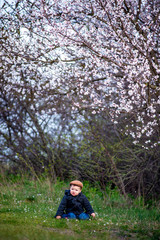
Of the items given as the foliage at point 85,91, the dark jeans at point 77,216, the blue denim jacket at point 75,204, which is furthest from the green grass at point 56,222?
the foliage at point 85,91

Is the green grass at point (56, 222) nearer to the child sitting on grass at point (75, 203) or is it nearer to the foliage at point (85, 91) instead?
the child sitting on grass at point (75, 203)

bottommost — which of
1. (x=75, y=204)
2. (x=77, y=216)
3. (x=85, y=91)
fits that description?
(x=77, y=216)

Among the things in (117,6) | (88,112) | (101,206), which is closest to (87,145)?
(88,112)

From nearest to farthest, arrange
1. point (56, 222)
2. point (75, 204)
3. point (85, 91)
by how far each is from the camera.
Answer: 1. point (56, 222)
2. point (75, 204)
3. point (85, 91)

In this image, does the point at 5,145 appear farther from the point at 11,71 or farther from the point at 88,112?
the point at 88,112

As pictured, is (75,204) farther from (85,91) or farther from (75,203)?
(85,91)

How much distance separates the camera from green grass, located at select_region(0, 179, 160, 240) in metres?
3.86

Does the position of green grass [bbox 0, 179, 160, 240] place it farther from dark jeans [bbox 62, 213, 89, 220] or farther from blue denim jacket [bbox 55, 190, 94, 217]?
blue denim jacket [bbox 55, 190, 94, 217]

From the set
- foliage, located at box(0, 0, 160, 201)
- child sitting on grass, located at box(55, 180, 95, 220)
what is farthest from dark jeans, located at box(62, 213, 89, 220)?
foliage, located at box(0, 0, 160, 201)

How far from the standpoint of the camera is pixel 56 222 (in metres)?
4.49

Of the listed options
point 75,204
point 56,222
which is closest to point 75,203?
point 75,204

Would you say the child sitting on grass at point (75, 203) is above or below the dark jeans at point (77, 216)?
above

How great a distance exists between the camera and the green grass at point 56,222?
3864 mm

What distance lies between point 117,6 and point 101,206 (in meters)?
4.42
